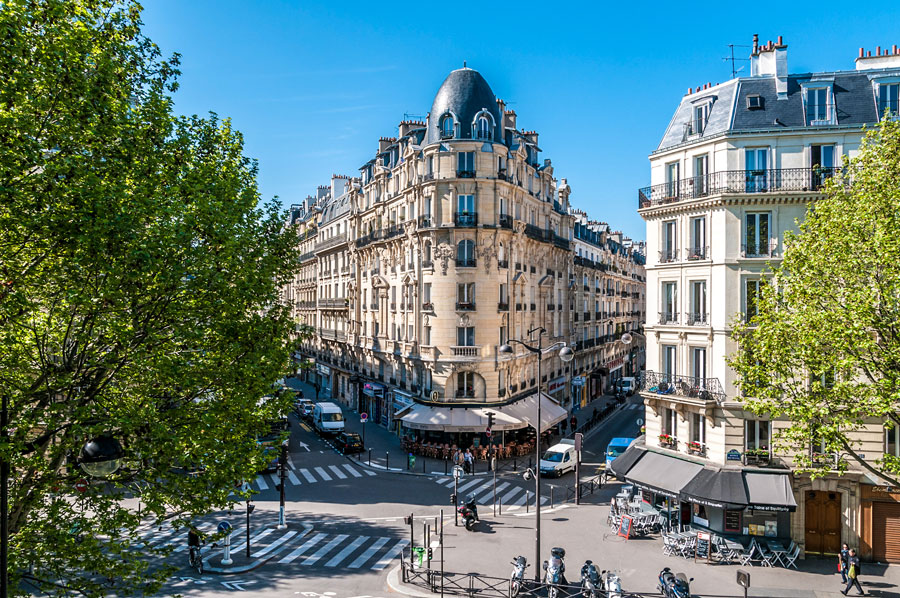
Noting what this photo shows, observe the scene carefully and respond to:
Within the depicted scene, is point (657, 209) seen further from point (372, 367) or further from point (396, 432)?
point (372, 367)

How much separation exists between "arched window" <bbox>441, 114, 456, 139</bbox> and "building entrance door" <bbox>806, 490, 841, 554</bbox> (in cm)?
2691

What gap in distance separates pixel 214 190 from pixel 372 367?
35643 mm

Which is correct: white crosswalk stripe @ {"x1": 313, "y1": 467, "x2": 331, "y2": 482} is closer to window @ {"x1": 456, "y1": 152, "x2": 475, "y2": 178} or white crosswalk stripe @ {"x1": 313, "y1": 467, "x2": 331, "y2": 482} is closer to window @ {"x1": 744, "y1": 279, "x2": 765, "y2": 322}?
window @ {"x1": 456, "y1": 152, "x2": 475, "y2": 178}

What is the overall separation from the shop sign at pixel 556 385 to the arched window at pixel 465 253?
14.7 m

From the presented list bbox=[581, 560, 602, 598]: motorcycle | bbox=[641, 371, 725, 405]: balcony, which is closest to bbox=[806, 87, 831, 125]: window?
bbox=[641, 371, 725, 405]: balcony

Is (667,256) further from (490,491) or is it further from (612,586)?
(490,491)

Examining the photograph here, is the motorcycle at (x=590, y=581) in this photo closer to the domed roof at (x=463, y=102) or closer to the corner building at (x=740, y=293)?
the corner building at (x=740, y=293)

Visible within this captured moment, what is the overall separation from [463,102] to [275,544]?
2770 centimetres

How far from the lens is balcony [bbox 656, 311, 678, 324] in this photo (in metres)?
23.5

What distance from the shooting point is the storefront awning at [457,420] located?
113 feet

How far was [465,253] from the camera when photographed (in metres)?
36.2

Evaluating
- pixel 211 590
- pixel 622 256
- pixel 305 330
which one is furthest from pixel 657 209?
pixel 622 256

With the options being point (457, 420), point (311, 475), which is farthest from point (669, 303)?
point (311, 475)

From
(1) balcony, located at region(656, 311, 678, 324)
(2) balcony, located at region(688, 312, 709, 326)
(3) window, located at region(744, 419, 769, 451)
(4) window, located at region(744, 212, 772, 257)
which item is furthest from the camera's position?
(1) balcony, located at region(656, 311, 678, 324)
